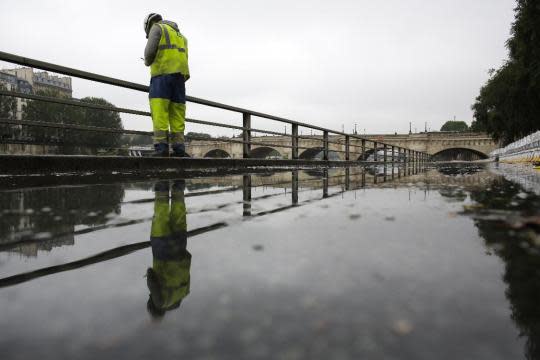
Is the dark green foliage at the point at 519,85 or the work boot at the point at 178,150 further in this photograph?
the dark green foliage at the point at 519,85

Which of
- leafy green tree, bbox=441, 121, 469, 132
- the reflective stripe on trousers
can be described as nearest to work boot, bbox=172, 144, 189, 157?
the reflective stripe on trousers

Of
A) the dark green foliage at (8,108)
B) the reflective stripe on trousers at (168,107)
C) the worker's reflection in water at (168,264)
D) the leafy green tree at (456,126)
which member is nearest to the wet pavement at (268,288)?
the worker's reflection in water at (168,264)

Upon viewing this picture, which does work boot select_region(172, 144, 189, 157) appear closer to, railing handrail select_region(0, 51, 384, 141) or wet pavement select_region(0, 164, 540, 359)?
railing handrail select_region(0, 51, 384, 141)

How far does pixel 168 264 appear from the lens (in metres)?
1.12

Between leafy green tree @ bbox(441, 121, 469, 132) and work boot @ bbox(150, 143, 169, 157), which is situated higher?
leafy green tree @ bbox(441, 121, 469, 132)

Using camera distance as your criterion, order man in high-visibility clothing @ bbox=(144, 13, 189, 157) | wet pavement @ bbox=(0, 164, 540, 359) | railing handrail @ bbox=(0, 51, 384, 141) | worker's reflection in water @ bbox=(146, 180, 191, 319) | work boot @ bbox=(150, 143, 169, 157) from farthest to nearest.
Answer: work boot @ bbox=(150, 143, 169, 157) → man in high-visibility clothing @ bbox=(144, 13, 189, 157) → railing handrail @ bbox=(0, 51, 384, 141) → worker's reflection in water @ bbox=(146, 180, 191, 319) → wet pavement @ bbox=(0, 164, 540, 359)

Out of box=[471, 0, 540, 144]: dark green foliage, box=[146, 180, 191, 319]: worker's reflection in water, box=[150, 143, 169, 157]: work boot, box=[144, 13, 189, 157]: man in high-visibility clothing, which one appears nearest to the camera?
box=[146, 180, 191, 319]: worker's reflection in water

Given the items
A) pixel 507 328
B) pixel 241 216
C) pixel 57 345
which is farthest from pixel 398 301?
pixel 241 216

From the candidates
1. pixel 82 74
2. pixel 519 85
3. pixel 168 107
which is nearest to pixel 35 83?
→ pixel 519 85

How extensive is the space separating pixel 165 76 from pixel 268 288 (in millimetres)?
5333

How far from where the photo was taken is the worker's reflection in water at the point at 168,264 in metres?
0.84

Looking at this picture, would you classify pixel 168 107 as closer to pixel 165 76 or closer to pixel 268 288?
pixel 165 76

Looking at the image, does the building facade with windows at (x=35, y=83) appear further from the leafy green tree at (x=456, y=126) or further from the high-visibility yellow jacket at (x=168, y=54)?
the leafy green tree at (x=456, y=126)

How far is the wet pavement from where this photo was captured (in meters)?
0.64
